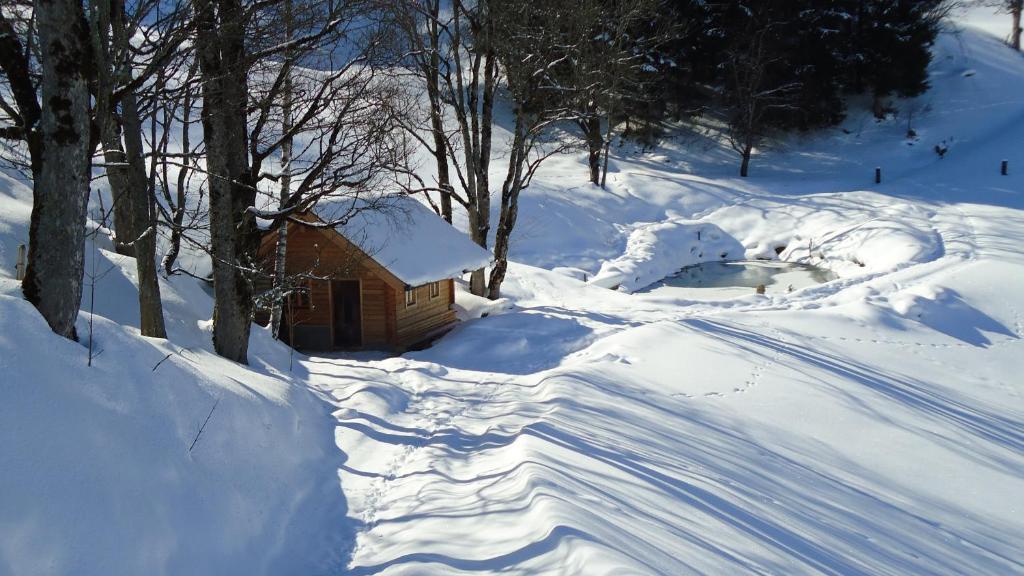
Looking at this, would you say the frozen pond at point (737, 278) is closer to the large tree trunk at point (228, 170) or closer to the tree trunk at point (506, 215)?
the tree trunk at point (506, 215)

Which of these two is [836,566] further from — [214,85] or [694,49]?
[694,49]

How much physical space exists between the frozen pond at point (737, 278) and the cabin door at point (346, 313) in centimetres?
1062

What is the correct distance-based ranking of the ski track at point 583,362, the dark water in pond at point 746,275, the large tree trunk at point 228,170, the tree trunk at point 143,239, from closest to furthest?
the ski track at point 583,362 < the large tree trunk at point 228,170 < the tree trunk at point 143,239 < the dark water in pond at point 746,275

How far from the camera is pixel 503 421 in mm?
9469

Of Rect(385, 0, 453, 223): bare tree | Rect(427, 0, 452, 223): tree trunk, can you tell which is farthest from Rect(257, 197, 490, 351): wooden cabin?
Rect(427, 0, 452, 223): tree trunk

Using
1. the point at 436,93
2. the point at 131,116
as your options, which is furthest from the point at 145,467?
the point at 436,93

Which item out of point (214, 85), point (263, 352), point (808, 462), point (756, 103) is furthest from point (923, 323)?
point (756, 103)

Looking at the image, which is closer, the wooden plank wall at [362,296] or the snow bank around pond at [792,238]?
the wooden plank wall at [362,296]

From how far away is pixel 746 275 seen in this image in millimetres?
26625

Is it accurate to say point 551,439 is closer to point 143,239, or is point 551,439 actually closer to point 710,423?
point 710,423

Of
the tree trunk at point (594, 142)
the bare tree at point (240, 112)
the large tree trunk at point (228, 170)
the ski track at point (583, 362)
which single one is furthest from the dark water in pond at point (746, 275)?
the large tree trunk at point (228, 170)

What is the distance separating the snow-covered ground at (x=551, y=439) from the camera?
500cm

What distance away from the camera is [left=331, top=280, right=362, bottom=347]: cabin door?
1616 centimetres

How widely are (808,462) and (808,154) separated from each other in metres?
33.0
